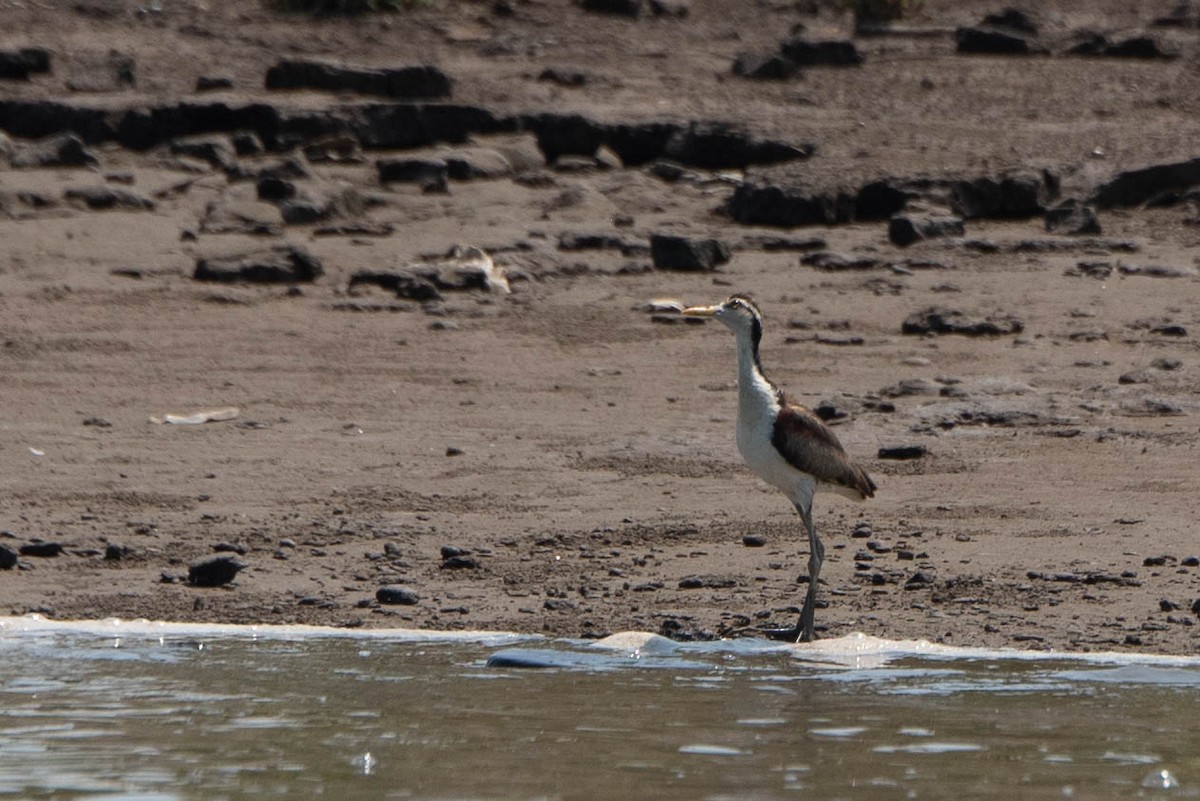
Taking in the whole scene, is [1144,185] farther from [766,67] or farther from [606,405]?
[606,405]

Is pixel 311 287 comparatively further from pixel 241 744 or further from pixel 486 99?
pixel 241 744

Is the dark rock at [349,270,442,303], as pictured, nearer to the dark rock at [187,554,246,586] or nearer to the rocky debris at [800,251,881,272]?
the rocky debris at [800,251,881,272]

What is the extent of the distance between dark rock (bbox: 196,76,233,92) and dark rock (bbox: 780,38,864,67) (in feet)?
15.3

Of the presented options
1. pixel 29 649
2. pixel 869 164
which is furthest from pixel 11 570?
pixel 869 164

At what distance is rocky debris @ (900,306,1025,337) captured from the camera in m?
11.4

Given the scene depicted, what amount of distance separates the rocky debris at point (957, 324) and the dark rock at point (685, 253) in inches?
62.6

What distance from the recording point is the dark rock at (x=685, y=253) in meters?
12.7

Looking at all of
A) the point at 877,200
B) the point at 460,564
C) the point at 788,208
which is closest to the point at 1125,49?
the point at 877,200

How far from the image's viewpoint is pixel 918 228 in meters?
13.3

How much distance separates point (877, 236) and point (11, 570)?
23.4ft

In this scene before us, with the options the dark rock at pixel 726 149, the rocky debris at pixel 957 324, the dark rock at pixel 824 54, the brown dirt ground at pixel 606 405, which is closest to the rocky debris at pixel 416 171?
the brown dirt ground at pixel 606 405

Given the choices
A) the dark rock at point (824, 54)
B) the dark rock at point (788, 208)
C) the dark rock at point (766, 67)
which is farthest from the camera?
the dark rock at point (824, 54)

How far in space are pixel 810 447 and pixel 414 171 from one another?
781 centimetres

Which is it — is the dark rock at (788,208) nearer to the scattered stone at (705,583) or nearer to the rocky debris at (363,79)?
the rocky debris at (363,79)
